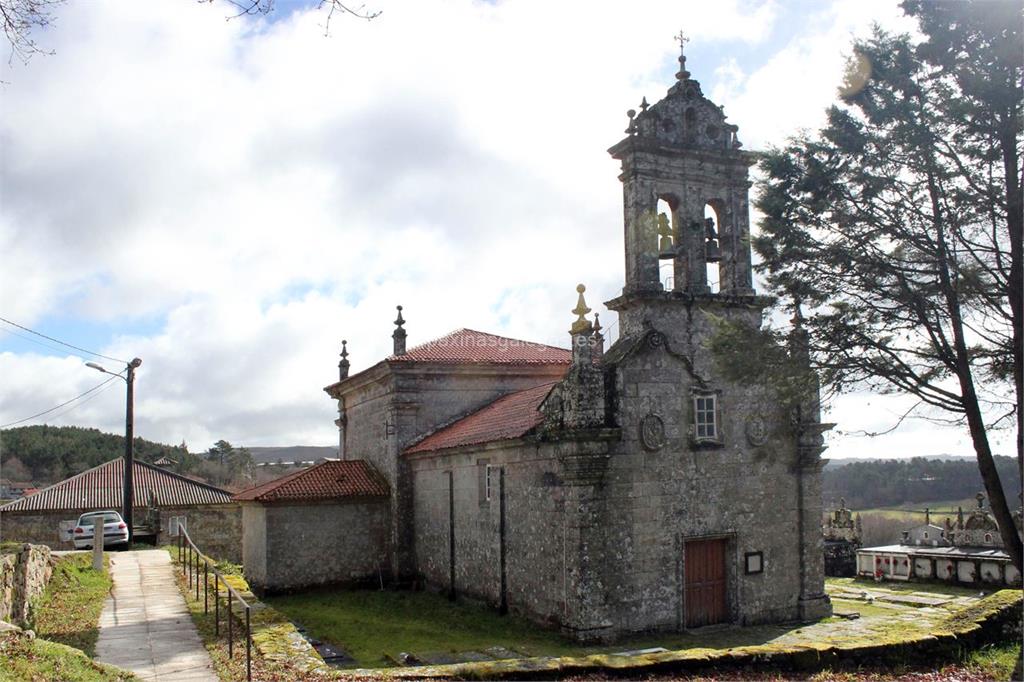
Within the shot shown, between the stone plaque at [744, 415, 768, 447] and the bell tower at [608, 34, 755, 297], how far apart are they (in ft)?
8.67

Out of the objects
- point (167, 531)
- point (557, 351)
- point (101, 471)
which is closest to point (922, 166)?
point (557, 351)

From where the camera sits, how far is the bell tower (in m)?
18.0

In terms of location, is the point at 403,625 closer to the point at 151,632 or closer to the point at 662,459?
the point at 151,632

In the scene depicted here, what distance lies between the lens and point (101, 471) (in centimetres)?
4450

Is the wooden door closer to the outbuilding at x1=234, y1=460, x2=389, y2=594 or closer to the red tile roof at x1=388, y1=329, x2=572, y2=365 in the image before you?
the red tile roof at x1=388, y1=329, x2=572, y2=365

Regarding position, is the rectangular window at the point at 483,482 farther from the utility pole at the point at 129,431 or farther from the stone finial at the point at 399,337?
the utility pole at the point at 129,431

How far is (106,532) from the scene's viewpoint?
97.8 feet

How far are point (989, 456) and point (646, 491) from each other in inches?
250

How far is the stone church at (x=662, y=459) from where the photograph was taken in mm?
16578

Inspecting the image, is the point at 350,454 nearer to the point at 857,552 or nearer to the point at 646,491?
the point at 646,491

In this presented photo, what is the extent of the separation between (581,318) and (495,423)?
15.6 feet

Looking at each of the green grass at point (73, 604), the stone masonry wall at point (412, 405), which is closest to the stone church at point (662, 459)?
the stone masonry wall at point (412, 405)

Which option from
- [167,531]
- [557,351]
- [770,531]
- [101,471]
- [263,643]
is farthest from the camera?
[101,471]

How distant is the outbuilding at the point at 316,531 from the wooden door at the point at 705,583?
9.96m
